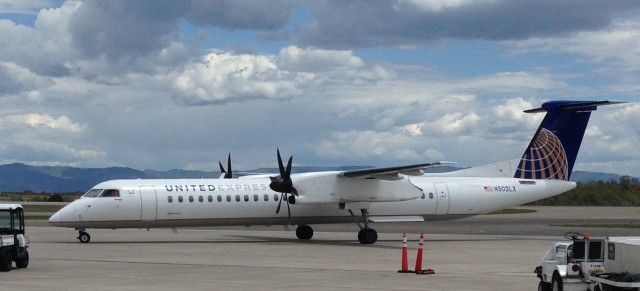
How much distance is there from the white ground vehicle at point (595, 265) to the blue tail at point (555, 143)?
72.4ft

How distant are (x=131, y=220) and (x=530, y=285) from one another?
17.8 m

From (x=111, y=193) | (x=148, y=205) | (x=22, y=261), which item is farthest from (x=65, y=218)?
(x=22, y=261)

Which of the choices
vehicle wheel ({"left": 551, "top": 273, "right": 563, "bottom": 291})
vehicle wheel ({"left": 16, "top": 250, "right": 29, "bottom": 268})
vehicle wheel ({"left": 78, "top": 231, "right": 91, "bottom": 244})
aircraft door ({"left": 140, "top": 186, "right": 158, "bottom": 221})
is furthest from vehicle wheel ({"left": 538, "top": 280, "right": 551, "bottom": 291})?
vehicle wheel ({"left": 78, "top": 231, "right": 91, "bottom": 244})

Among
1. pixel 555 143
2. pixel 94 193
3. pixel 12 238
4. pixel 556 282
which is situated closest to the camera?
pixel 556 282

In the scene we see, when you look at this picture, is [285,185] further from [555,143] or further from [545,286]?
[545,286]

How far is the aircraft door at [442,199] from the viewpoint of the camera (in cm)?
3762

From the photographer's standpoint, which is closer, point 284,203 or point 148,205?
point 148,205

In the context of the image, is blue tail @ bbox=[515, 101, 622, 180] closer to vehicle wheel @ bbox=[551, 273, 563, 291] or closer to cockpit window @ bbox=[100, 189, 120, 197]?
cockpit window @ bbox=[100, 189, 120, 197]

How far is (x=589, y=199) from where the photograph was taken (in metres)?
89.7

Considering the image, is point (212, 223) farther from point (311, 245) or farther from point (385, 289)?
point (385, 289)

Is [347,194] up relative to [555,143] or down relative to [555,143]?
down

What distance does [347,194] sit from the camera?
36.4 meters

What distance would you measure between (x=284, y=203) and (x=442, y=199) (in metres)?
6.02

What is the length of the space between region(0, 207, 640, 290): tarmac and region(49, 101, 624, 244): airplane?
956 millimetres
